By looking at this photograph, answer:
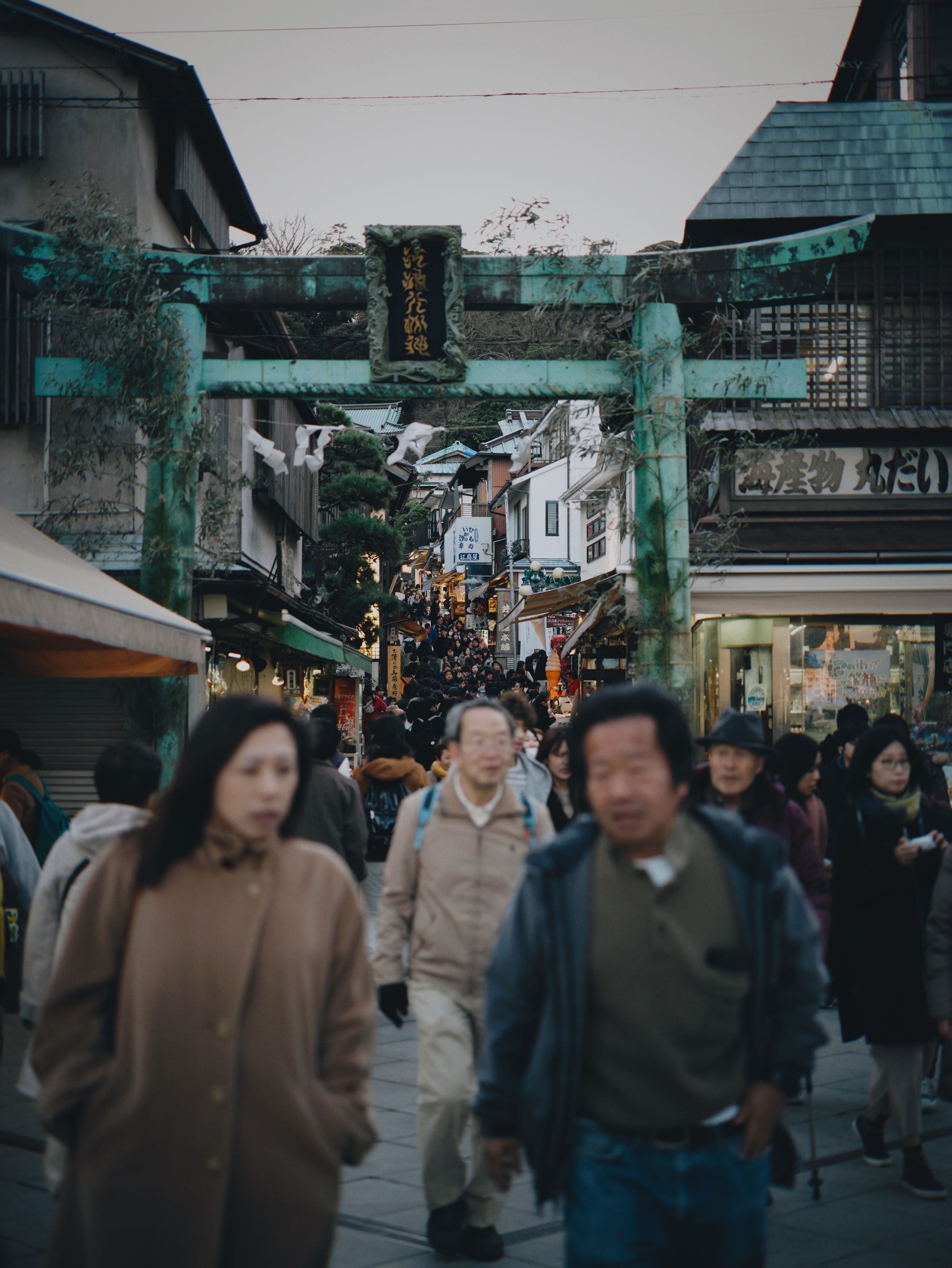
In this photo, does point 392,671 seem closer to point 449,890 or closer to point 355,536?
point 355,536

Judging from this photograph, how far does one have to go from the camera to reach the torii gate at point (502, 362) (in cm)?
1216

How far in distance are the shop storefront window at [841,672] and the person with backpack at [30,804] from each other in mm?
9132

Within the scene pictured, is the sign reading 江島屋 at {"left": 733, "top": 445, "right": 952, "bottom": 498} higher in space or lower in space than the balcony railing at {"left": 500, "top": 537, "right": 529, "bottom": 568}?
lower

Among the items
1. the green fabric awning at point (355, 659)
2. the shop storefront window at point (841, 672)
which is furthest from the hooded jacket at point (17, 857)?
the green fabric awning at point (355, 659)

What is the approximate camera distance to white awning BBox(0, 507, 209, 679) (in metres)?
6.89

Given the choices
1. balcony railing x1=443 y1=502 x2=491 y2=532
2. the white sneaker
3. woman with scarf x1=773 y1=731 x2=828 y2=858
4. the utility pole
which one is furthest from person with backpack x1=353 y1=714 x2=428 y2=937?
balcony railing x1=443 y1=502 x2=491 y2=532

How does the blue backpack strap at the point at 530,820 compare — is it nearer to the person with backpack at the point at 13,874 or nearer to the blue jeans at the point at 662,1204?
the blue jeans at the point at 662,1204

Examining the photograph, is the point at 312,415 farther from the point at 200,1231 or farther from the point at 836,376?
the point at 200,1231

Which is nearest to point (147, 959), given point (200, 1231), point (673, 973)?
point (200, 1231)

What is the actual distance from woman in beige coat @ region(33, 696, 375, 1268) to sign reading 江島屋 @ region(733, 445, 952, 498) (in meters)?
13.0

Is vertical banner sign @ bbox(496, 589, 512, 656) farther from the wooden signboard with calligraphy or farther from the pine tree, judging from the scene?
the wooden signboard with calligraphy

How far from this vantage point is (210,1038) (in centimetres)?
271

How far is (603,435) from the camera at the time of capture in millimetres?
13156

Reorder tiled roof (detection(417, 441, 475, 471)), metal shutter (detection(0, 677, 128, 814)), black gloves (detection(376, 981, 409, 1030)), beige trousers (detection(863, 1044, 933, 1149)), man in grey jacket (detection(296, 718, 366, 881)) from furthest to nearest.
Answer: tiled roof (detection(417, 441, 475, 471))
metal shutter (detection(0, 677, 128, 814))
man in grey jacket (detection(296, 718, 366, 881))
beige trousers (detection(863, 1044, 933, 1149))
black gloves (detection(376, 981, 409, 1030))
